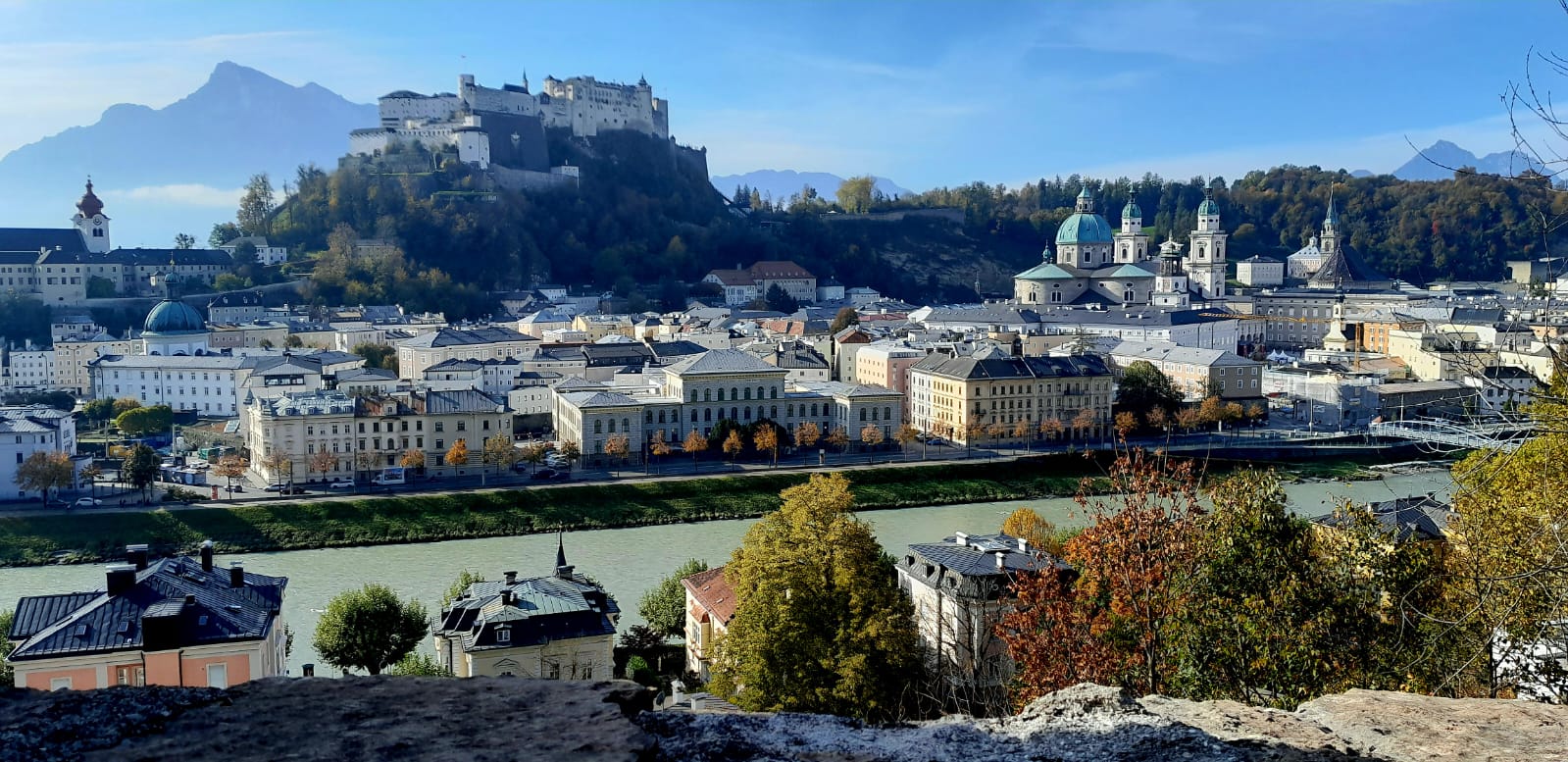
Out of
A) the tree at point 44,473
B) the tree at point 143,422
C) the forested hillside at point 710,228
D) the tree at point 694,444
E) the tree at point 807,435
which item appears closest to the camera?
the tree at point 44,473

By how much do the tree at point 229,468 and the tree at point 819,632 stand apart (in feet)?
36.3

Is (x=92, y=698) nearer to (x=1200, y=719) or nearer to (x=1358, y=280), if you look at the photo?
(x=1200, y=719)

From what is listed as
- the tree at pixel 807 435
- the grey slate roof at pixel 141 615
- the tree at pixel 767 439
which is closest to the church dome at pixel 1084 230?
the tree at pixel 807 435

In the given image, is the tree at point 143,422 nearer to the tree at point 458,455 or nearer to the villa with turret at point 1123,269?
the tree at point 458,455

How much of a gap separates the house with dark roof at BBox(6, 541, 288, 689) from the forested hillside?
2896 cm

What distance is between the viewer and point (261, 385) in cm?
2125

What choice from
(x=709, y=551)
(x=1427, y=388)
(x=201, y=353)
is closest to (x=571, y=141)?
(x=201, y=353)

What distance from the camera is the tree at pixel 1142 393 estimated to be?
21.8 m

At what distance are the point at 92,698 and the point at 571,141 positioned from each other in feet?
151

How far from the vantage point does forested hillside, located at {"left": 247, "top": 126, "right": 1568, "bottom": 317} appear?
127 ft

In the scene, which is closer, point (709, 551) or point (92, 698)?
point (92, 698)

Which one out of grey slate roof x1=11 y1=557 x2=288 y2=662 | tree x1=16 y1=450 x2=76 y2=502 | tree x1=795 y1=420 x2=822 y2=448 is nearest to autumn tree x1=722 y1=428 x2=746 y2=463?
tree x1=795 y1=420 x2=822 y2=448

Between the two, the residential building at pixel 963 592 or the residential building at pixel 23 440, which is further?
the residential building at pixel 23 440

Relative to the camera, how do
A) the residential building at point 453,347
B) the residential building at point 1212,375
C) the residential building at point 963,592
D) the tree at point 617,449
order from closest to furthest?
1. the residential building at point 963,592
2. the tree at point 617,449
3. the residential building at point 1212,375
4. the residential building at point 453,347
